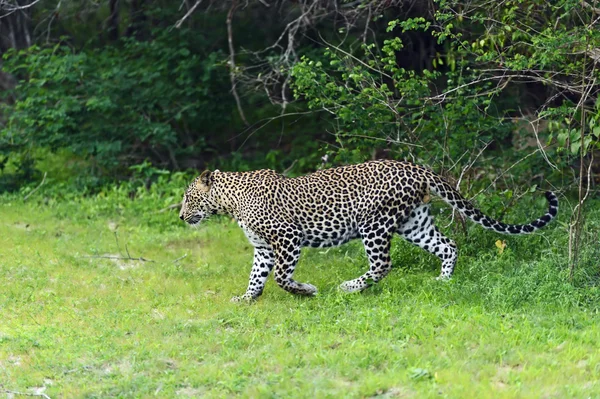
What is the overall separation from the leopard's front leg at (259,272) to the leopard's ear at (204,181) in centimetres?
88

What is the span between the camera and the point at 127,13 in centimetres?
1653

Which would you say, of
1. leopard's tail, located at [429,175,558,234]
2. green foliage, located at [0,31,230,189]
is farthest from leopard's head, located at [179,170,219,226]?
green foliage, located at [0,31,230,189]

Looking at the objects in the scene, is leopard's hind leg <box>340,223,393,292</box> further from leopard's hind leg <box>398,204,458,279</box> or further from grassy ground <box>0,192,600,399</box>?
leopard's hind leg <box>398,204,458,279</box>

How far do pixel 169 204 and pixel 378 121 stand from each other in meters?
4.23

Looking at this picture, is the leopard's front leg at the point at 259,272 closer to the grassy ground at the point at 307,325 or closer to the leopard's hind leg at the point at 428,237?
the grassy ground at the point at 307,325

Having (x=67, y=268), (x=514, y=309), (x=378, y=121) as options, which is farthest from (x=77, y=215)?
(x=514, y=309)

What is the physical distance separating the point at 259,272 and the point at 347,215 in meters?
1.05

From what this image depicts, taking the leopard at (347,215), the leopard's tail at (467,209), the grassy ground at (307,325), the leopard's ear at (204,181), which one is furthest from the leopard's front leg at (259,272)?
the leopard's tail at (467,209)

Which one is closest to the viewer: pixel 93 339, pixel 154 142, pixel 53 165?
pixel 93 339

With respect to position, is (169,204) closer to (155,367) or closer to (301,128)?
(301,128)

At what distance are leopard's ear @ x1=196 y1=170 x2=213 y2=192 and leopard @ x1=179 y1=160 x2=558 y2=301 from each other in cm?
24

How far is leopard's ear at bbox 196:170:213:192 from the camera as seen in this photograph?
10.0 m

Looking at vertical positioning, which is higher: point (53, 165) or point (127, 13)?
point (127, 13)

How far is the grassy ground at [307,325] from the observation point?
6.89m
